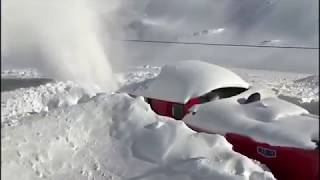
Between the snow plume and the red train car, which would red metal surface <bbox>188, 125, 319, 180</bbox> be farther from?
the snow plume

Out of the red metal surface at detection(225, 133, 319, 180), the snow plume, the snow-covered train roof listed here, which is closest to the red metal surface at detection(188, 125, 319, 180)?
the red metal surface at detection(225, 133, 319, 180)

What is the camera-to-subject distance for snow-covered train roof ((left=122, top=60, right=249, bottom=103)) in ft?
11.7

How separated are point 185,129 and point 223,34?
2628mm

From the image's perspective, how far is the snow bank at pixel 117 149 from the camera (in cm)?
278

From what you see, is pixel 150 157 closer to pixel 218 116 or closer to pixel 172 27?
pixel 218 116

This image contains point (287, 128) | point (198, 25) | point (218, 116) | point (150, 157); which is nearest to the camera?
point (287, 128)

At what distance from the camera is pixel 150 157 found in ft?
9.84

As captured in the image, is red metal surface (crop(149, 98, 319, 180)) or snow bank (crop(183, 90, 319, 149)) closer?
snow bank (crop(183, 90, 319, 149))

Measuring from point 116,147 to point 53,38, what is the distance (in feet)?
5.05

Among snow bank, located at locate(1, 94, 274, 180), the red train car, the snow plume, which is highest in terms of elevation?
the snow plume

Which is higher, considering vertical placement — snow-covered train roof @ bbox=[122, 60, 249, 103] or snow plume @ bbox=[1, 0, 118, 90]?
snow plume @ bbox=[1, 0, 118, 90]

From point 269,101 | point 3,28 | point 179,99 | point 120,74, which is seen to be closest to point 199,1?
point 120,74

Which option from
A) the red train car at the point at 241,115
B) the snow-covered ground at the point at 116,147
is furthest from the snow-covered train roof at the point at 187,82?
the snow-covered ground at the point at 116,147

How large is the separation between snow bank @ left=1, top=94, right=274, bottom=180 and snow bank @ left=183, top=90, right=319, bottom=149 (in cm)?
31
